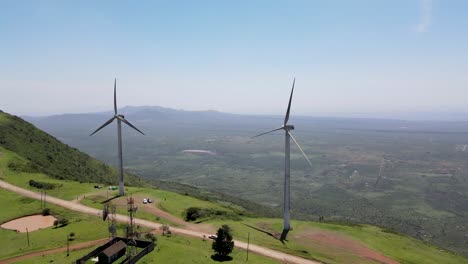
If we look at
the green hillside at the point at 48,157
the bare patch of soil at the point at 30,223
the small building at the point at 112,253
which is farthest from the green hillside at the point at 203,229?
the green hillside at the point at 48,157

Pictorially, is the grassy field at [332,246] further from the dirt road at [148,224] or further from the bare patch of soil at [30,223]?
the bare patch of soil at [30,223]

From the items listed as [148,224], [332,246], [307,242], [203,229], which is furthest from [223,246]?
[332,246]

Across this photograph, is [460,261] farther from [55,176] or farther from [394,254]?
[55,176]

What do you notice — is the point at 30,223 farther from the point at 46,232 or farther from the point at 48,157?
the point at 48,157

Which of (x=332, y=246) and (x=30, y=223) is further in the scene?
(x=30, y=223)

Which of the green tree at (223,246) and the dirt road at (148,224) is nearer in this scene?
the green tree at (223,246)

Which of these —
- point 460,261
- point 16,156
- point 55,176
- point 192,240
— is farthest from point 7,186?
point 460,261
